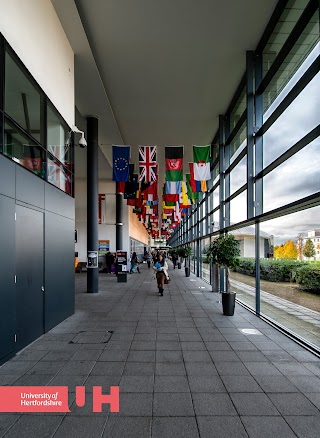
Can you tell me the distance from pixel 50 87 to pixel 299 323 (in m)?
7.70

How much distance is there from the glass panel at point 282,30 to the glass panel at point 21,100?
5970 mm

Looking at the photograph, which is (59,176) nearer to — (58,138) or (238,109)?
(58,138)

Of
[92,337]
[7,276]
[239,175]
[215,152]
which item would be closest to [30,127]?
[7,276]

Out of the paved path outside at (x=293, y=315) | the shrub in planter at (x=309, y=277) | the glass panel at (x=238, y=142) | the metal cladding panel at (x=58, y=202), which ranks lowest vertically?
the paved path outside at (x=293, y=315)

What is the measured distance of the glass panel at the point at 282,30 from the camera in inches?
288

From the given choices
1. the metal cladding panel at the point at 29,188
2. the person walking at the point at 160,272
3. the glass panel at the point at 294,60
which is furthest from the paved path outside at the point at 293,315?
the metal cladding panel at the point at 29,188

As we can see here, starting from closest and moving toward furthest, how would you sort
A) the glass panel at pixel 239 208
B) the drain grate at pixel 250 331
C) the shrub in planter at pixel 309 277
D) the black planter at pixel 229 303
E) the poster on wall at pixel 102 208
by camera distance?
the shrub in planter at pixel 309 277 → the drain grate at pixel 250 331 → the black planter at pixel 229 303 → the glass panel at pixel 239 208 → the poster on wall at pixel 102 208

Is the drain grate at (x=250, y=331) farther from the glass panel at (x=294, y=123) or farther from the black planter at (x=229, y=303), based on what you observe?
the glass panel at (x=294, y=123)

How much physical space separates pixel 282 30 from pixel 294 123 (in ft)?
8.77

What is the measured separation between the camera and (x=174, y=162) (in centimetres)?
1213

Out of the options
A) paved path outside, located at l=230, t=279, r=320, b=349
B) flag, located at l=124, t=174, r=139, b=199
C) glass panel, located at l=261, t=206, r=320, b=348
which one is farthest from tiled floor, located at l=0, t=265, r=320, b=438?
flag, located at l=124, t=174, r=139, b=199

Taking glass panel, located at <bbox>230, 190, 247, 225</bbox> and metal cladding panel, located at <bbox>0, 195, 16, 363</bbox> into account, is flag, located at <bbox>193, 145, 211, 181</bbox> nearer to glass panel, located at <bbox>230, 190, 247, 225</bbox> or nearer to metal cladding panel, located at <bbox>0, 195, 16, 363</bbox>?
glass panel, located at <bbox>230, 190, 247, 225</bbox>

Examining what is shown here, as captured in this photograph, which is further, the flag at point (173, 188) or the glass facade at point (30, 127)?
the flag at point (173, 188)

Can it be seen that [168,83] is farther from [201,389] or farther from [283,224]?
[201,389]
